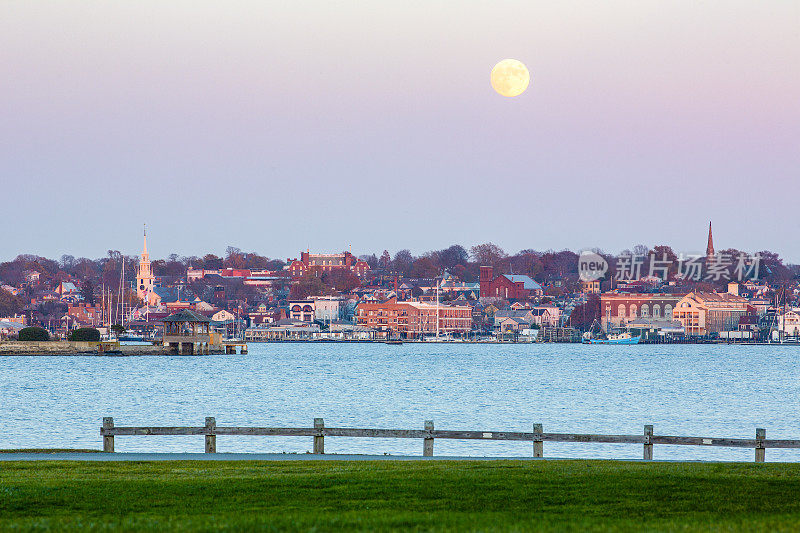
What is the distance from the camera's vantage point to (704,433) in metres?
48.6

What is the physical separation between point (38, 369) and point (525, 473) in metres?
109

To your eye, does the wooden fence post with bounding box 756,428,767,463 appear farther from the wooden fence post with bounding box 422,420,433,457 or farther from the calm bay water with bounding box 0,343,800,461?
the calm bay water with bounding box 0,343,800,461

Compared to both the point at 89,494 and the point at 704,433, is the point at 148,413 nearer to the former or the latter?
the point at 704,433

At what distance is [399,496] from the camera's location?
53.6ft

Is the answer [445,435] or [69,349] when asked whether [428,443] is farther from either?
[69,349]

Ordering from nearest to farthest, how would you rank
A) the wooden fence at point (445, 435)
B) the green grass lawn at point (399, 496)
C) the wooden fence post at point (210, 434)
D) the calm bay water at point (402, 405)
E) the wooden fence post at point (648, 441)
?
the green grass lawn at point (399, 496) < the wooden fence at point (445, 435) < the wooden fence post at point (648, 441) < the wooden fence post at point (210, 434) < the calm bay water at point (402, 405)

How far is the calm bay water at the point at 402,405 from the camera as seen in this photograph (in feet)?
129

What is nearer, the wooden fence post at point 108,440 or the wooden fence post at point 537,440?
the wooden fence post at point 537,440

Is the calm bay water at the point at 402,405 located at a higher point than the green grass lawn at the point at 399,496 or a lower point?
lower

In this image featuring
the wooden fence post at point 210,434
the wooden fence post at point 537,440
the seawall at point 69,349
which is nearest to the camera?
the wooden fence post at point 537,440

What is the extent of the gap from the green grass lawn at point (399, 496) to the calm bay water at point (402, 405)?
639 inches

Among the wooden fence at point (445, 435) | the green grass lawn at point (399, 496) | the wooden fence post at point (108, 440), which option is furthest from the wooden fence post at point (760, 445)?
the wooden fence post at point (108, 440)

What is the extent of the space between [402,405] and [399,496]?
160ft

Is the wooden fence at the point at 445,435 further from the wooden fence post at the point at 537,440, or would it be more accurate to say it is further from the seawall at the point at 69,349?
the seawall at the point at 69,349
